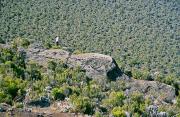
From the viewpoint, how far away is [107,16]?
67375 mm

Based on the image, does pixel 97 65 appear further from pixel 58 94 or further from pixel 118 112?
pixel 118 112

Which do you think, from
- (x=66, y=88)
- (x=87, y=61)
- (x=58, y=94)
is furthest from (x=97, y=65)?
(x=58, y=94)

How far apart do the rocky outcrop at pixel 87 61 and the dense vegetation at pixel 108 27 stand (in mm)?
18307

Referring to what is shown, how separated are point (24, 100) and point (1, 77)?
265 cm

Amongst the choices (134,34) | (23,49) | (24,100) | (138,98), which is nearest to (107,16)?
(134,34)

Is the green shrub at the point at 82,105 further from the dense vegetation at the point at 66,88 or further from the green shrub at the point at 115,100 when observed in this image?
the green shrub at the point at 115,100

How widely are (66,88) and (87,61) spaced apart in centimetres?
547

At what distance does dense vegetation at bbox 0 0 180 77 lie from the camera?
189 feet

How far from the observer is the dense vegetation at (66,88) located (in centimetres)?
2633

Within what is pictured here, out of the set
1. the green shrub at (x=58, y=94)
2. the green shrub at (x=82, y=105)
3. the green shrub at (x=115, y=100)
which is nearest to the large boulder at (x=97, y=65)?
the green shrub at (x=115, y=100)

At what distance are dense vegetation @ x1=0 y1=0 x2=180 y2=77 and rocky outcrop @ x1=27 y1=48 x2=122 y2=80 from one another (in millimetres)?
18307

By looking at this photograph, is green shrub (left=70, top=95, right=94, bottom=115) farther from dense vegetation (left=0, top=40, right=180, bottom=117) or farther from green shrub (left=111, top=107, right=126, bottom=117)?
green shrub (left=111, top=107, right=126, bottom=117)

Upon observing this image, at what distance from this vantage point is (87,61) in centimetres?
3438

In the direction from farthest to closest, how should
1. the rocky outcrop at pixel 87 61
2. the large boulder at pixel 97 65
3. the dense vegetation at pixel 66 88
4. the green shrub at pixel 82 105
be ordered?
the rocky outcrop at pixel 87 61
the large boulder at pixel 97 65
the dense vegetation at pixel 66 88
the green shrub at pixel 82 105
